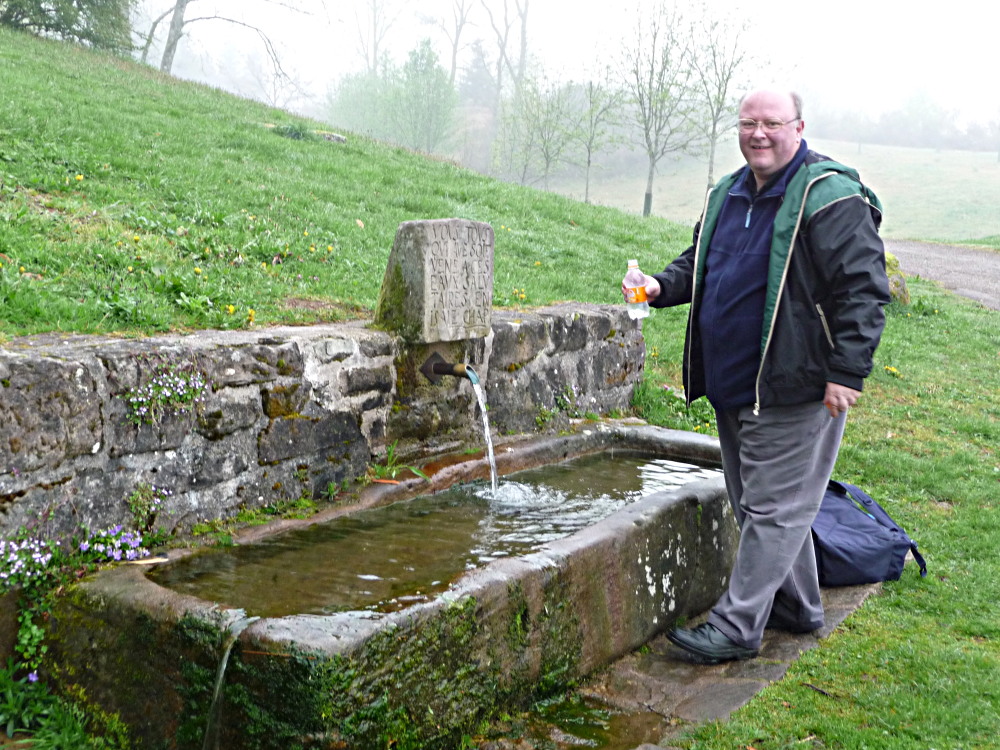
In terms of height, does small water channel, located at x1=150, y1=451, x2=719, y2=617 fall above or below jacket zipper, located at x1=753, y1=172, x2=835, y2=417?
below

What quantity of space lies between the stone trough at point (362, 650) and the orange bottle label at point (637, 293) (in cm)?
86

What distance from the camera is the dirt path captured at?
1440 cm

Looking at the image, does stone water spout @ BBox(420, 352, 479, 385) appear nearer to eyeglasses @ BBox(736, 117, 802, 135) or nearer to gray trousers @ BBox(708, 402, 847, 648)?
gray trousers @ BBox(708, 402, 847, 648)

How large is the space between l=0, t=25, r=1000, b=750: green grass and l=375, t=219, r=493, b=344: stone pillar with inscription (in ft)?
2.15

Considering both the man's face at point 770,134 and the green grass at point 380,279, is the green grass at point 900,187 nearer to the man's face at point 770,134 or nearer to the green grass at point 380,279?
the green grass at point 380,279

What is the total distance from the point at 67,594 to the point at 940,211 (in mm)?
37530

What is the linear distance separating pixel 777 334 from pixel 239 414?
1.97 meters

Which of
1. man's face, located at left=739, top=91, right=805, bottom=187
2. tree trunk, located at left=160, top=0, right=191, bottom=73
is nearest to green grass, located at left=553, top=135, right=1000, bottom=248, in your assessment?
tree trunk, located at left=160, top=0, right=191, bottom=73

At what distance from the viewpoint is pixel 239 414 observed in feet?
11.1

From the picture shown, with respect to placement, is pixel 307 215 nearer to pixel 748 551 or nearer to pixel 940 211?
pixel 748 551

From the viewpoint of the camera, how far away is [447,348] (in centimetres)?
433

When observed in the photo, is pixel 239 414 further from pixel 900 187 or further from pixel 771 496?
pixel 900 187

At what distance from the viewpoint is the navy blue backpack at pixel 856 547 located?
407 cm

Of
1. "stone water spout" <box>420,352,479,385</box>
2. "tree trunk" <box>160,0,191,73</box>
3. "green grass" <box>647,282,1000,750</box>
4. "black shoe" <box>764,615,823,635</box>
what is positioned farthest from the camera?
"tree trunk" <box>160,0,191,73</box>
